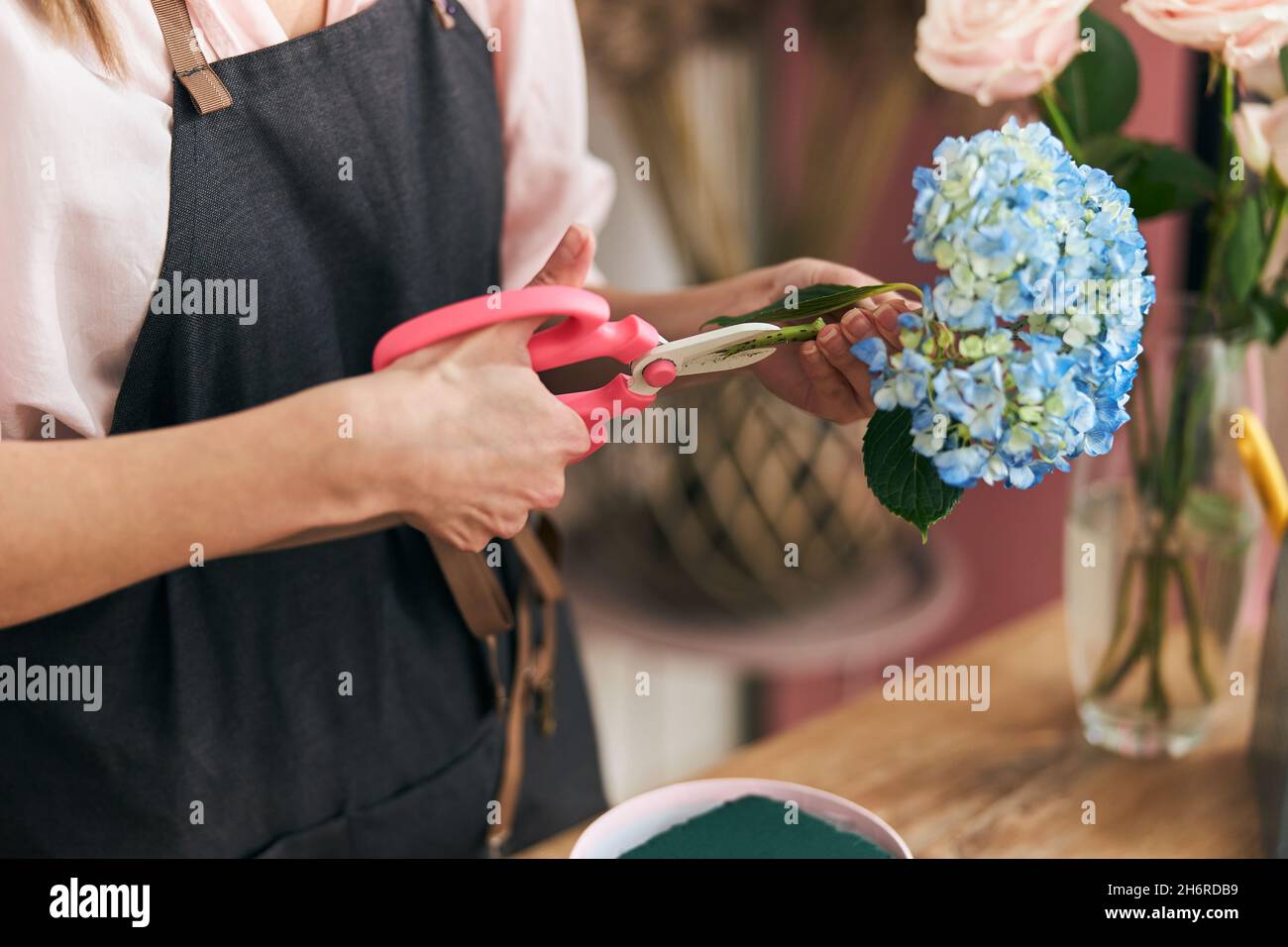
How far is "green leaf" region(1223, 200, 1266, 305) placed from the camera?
0.73m

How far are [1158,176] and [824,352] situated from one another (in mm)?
313

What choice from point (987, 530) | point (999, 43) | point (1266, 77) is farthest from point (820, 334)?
point (987, 530)

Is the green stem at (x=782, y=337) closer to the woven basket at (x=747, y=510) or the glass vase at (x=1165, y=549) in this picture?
Answer: the glass vase at (x=1165, y=549)

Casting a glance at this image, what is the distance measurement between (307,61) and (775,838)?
47 cm

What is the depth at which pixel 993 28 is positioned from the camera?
656mm

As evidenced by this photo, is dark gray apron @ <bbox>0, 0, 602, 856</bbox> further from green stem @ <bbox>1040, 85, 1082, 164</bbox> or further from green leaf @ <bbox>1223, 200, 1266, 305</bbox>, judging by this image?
green leaf @ <bbox>1223, 200, 1266, 305</bbox>

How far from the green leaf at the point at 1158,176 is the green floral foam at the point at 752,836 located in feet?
1.41

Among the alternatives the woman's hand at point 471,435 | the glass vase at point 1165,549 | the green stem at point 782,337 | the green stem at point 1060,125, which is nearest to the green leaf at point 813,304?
the green stem at point 782,337

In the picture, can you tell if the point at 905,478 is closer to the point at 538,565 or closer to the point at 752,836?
the point at 752,836

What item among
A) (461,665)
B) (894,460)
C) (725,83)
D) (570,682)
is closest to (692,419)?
(725,83)

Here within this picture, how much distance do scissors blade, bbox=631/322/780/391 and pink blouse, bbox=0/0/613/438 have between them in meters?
0.25

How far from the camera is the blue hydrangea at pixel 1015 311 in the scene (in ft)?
1.51

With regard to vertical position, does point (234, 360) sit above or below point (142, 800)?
above

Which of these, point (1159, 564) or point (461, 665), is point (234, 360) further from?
point (1159, 564)
